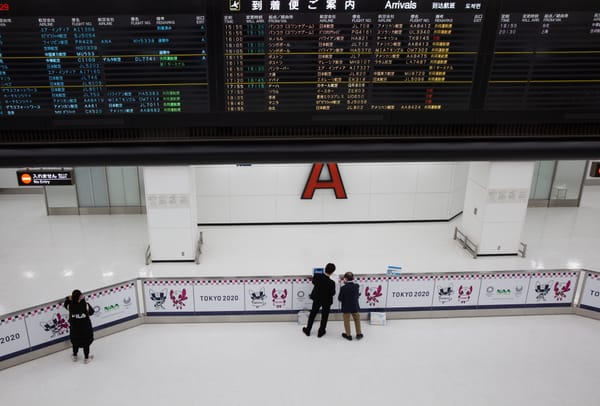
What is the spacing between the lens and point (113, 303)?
7344mm

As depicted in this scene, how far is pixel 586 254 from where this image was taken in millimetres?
11164

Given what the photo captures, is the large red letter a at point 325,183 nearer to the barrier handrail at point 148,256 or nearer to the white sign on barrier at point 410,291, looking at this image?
the barrier handrail at point 148,256

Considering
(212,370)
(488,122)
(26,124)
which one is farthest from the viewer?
(212,370)

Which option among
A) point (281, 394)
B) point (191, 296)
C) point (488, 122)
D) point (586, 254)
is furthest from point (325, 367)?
point (586, 254)

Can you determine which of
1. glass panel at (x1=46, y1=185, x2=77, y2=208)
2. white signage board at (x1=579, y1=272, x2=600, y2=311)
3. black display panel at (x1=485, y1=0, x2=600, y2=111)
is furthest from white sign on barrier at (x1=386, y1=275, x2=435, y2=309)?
glass panel at (x1=46, y1=185, x2=77, y2=208)

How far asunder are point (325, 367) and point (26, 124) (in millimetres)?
5103

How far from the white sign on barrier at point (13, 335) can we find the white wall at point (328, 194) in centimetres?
655

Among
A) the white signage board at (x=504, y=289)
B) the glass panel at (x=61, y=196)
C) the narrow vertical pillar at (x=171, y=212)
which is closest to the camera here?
the white signage board at (x=504, y=289)

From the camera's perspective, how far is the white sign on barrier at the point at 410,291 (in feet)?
25.5

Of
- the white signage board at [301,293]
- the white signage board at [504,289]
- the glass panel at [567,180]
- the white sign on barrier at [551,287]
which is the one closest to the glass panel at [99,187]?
the white signage board at [301,293]

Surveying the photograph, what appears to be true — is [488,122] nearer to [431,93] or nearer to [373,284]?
[431,93]

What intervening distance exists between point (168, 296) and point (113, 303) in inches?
34.8

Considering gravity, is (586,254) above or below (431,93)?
below

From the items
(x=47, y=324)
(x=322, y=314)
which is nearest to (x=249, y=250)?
(x=322, y=314)
